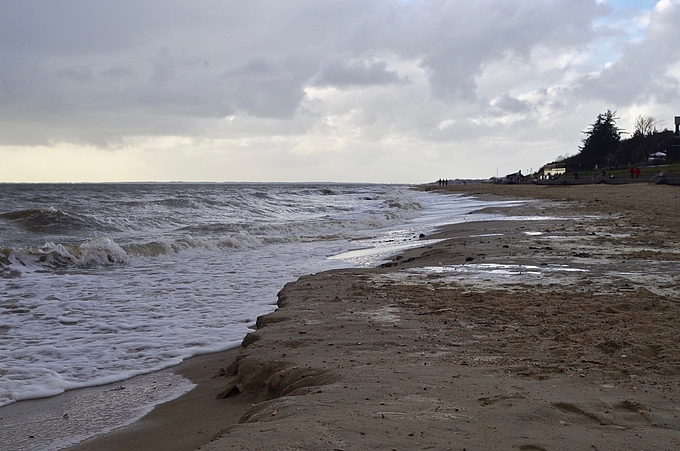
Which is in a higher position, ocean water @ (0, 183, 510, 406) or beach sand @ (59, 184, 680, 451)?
beach sand @ (59, 184, 680, 451)

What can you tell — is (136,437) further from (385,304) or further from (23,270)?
(23,270)

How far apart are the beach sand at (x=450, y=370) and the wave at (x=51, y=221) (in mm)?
17360

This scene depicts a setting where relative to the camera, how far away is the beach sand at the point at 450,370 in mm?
2752

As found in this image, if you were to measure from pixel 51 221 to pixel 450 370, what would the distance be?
23593 mm

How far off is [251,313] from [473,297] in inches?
111

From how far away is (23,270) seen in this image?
1177 cm

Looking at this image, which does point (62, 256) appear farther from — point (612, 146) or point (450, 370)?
point (612, 146)

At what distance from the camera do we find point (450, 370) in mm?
3855

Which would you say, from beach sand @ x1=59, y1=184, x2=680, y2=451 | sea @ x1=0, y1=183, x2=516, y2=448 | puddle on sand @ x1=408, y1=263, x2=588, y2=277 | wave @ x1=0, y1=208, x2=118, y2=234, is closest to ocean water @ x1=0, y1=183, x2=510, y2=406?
sea @ x1=0, y1=183, x2=516, y2=448

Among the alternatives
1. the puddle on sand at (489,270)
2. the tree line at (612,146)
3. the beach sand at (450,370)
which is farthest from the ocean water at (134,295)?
the tree line at (612,146)

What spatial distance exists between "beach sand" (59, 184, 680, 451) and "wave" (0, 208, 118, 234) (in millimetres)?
17360

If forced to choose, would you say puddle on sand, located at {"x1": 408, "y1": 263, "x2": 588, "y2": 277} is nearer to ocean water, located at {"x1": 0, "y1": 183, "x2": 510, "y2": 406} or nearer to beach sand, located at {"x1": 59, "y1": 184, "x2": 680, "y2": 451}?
beach sand, located at {"x1": 59, "y1": 184, "x2": 680, "y2": 451}

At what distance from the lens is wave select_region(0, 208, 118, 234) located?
72.7 feet

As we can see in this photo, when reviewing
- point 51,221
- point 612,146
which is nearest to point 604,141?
point 612,146
